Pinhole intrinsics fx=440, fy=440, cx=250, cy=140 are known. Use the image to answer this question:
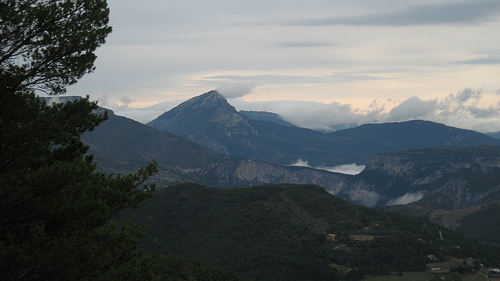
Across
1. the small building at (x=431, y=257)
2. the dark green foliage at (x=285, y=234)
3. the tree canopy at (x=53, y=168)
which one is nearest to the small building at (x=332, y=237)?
the dark green foliage at (x=285, y=234)

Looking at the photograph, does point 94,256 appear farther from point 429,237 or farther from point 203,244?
point 429,237

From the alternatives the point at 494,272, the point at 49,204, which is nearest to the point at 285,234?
the point at 494,272

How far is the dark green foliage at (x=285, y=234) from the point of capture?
105 metres

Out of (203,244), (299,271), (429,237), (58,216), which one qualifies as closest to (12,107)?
(58,216)

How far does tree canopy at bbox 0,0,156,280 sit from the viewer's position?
58.0ft

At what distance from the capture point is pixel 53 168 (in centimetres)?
1783

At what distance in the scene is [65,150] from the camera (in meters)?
21.1

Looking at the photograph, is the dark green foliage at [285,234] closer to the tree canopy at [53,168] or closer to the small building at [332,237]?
the small building at [332,237]

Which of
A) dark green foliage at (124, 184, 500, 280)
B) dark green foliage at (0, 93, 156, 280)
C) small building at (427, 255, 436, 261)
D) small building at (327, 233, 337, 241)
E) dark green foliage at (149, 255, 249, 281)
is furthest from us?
small building at (327, 233, 337, 241)

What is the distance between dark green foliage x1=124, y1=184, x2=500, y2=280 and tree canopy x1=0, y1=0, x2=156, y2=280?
263 ft

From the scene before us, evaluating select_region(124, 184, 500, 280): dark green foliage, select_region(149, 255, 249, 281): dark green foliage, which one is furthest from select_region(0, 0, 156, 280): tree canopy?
select_region(124, 184, 500, 280): dark green foliage

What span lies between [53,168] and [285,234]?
106m

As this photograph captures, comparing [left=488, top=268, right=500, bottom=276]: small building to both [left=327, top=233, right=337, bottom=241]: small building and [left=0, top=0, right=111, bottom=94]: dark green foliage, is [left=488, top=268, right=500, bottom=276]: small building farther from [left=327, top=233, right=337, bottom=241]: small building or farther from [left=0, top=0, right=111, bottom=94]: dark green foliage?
[left=0, top=0, right=111, bottom=94]: dark green foliage

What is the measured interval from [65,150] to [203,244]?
99.0 meters
